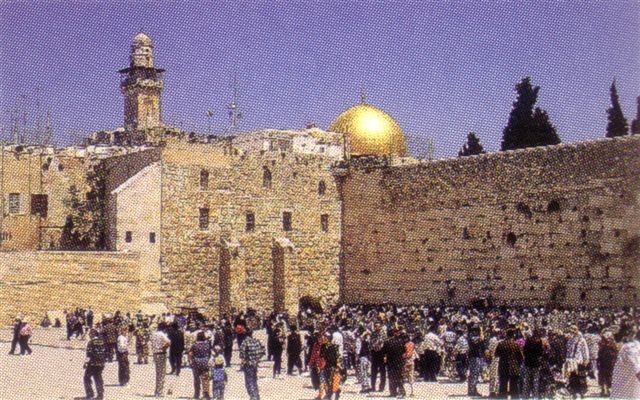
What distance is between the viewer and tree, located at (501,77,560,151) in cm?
3189

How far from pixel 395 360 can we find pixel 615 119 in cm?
2026

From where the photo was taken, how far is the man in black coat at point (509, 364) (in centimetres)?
1236

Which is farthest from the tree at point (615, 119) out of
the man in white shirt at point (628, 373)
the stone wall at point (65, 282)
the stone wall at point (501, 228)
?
the man in white shirt at point (628, 373)

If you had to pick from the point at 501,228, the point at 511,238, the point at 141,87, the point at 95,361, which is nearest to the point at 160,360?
the point at 95,361

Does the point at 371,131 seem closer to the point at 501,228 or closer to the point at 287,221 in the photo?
the point at 287,221

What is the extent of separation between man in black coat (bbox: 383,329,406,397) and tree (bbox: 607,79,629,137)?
19.7 metres

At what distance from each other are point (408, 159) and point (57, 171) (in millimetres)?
13531

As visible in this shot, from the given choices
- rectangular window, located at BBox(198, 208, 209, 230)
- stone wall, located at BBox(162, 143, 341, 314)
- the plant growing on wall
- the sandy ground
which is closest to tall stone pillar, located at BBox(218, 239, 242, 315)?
stone wall, located at BBox(162, 143, 341, 314)

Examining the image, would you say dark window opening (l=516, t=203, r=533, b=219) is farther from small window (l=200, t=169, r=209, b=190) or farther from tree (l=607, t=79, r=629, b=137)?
small window (l=200, t=169, r=209, b=190)

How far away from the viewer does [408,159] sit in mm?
38188

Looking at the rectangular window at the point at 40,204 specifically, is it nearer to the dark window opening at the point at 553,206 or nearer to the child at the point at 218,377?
the dark window opening at the point at 553,206

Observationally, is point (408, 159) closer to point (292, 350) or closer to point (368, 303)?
point (368, 303)

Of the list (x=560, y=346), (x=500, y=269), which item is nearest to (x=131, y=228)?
(x=500, y=269)

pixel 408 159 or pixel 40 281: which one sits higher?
pixel 408 159
